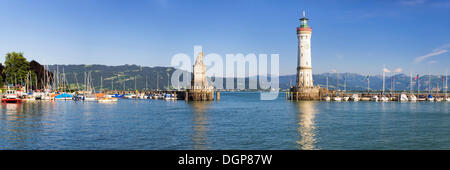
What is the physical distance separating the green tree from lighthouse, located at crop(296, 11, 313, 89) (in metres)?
98.4

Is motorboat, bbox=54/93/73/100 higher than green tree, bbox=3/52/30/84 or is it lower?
lower

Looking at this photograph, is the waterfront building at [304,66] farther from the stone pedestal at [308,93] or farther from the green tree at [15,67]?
the green tree at [15,67]

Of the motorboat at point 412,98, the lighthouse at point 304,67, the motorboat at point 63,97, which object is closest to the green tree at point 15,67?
the motorboat at point 63,97

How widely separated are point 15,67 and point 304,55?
336 ft

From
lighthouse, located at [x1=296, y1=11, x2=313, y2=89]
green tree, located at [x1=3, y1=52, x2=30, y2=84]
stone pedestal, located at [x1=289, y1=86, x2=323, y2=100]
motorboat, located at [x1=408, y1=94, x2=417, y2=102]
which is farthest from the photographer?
motorboat, located at [x1=408, y1=94, x2=417, y2=102]

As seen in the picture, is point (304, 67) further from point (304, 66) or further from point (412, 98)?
point (412, 98)

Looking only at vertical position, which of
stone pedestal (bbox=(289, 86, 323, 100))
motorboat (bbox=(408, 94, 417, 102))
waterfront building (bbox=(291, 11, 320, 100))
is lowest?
motorboat (bbox=(408, 94, 417, 102))

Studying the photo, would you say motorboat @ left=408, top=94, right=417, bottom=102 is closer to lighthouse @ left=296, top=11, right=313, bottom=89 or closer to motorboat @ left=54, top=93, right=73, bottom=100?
lighthouse @ left=296, top=11, right=313, bottom=89

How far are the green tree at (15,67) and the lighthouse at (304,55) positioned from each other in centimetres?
9836

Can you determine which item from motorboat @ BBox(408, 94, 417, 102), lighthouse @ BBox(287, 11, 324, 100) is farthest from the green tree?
motorboat @ BBox(408, 94, 417, 102)

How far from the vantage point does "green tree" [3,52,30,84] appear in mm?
126438

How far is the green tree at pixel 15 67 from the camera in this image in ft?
415
